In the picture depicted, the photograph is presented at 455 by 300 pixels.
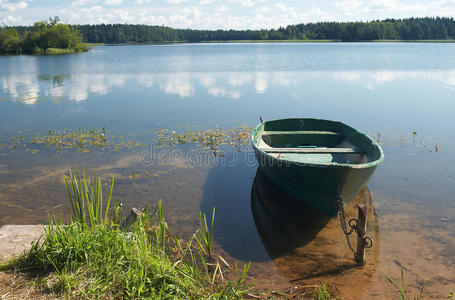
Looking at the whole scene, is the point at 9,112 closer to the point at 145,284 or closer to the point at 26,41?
the point at 145,284

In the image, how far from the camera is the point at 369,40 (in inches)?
4739

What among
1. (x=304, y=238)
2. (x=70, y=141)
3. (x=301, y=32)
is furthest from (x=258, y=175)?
(x=301, y=32)

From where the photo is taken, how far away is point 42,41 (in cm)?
6856

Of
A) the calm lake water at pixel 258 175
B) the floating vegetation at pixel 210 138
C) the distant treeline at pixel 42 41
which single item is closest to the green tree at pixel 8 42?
the distant treeline at pixel 42 41

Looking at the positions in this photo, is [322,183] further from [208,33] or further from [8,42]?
[208,33]

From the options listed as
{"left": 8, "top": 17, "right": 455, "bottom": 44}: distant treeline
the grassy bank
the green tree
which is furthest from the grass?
{"left": 8, "top": 17, "right": 455, "bottom": 44}: distant treeline

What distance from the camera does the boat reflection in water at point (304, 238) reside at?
514 centimetres

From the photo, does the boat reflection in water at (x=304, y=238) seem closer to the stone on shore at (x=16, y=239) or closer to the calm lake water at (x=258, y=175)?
the calm lake water at (x=258, y=175)

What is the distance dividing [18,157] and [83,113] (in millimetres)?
6375

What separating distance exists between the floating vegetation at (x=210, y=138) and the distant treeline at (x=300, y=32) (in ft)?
287

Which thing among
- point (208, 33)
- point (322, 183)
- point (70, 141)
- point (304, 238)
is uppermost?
point (208, 33)

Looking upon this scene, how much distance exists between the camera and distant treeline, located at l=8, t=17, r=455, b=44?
11644 centimetres

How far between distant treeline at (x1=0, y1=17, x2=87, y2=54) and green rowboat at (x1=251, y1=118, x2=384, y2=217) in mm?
69372

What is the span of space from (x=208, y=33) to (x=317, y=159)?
536ft
